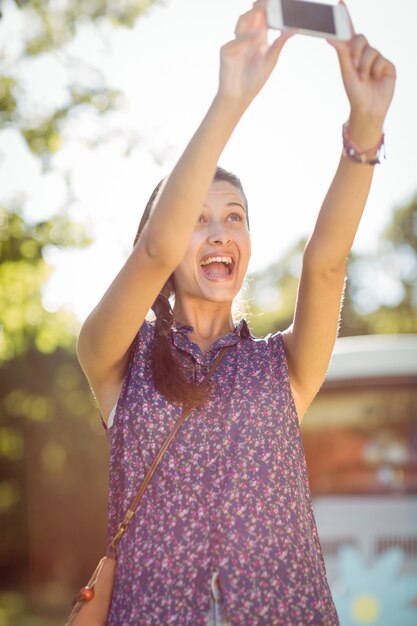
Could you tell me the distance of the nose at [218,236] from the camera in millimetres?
2809

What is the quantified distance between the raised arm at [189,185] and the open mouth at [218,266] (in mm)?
451

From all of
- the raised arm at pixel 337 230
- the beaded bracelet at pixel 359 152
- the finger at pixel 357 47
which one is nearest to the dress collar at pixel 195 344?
the raised arm at pixel 337 230

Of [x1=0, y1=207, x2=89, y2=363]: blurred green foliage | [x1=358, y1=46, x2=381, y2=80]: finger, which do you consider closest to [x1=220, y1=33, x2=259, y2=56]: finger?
[x1=358, y1=46, x2=381, y2=80]: finger

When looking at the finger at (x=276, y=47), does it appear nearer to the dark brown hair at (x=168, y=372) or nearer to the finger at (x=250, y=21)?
the finger at (x=250, y=21)

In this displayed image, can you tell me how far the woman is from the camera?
7.20ft

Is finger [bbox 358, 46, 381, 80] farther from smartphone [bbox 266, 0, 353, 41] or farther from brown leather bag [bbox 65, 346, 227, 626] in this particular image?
brown leather bag [bbox 65, 346, 227, 626]

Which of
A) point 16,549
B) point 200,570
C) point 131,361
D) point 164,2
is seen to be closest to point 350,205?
point 131,361

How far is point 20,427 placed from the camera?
17.3 metres

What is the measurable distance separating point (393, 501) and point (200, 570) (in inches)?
180

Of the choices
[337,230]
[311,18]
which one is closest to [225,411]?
[337,230]

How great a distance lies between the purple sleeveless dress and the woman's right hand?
84cm

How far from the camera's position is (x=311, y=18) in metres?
2.12

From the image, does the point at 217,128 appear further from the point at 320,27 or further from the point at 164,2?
the point at 164,2

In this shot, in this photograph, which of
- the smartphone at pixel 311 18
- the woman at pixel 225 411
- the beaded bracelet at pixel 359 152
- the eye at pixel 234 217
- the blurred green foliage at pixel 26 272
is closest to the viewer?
the smartphone at pixel 311 18
